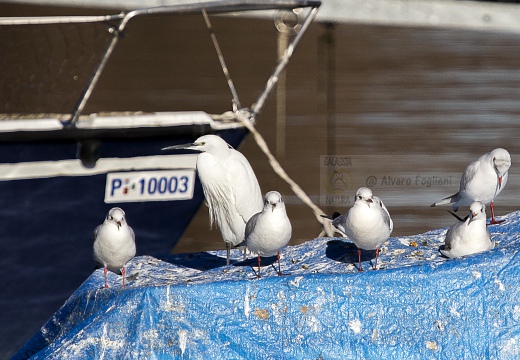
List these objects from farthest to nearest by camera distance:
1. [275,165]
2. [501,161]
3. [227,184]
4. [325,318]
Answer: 1. [275,165]
2. [227,184]
3. [501,161]
4. [325,318]

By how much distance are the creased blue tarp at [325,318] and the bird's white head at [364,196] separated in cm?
56

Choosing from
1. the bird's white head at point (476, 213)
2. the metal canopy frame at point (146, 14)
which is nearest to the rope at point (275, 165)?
the metal canopy frame at point (146, 14)

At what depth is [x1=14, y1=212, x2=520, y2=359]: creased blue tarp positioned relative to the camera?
163 inches

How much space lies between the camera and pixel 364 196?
4719mm

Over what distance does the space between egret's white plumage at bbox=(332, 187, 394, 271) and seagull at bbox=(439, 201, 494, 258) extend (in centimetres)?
34

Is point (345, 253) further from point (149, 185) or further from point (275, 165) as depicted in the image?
point (149, 185)

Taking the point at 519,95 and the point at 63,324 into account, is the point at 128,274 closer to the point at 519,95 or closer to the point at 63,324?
the point at 63,324

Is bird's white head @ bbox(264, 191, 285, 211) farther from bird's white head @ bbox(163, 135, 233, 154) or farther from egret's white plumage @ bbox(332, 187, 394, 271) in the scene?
bird's white head @ bbox(163, 135, 233, 154)

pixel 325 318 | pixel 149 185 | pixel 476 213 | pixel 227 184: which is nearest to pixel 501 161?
pixel 476 213

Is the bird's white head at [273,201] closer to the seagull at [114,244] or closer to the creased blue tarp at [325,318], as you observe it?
the creased blue tarp at [325,318]

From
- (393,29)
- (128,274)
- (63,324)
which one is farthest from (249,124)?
(393,29)

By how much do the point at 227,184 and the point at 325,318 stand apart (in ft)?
6.06

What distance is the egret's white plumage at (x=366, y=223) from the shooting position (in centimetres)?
466

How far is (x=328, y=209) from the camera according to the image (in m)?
10.2
